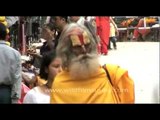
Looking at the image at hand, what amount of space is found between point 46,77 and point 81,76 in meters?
0.27

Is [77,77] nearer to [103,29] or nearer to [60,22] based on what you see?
[60,22]

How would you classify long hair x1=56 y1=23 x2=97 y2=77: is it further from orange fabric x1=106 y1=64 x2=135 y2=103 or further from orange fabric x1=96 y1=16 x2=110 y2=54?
orange fabric x1=96 y1=16 x2=110 y2=54

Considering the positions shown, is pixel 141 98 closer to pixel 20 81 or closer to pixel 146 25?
pixel 146 25

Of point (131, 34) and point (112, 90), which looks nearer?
point (112, 90)

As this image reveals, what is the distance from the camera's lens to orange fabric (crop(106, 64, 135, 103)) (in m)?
2.72

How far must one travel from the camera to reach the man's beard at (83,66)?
2.78 meters

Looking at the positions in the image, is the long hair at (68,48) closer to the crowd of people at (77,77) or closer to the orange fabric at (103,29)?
the crowd of people at (77,77)

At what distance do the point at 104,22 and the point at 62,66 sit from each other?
82 centimetres

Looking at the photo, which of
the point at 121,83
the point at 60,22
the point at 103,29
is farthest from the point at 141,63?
the point at 121,83

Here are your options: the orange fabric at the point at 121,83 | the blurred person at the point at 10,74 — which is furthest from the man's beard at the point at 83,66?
the blurred person at the point at 10,74

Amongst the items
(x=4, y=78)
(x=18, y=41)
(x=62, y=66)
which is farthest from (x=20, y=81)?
(x=62, y=66)

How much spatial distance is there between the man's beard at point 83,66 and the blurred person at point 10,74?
0.79 m

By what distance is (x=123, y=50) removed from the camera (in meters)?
3.65
